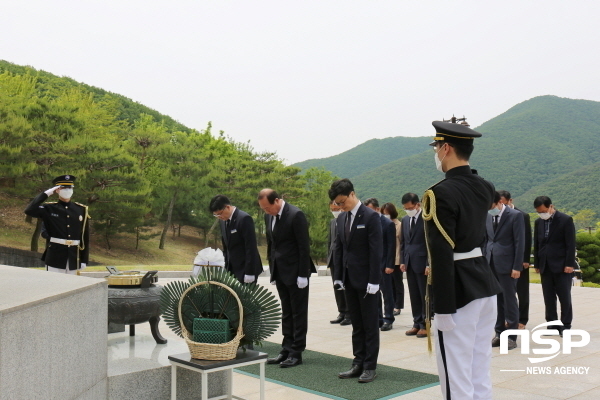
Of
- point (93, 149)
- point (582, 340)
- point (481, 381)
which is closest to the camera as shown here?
Result: point (481, 381)

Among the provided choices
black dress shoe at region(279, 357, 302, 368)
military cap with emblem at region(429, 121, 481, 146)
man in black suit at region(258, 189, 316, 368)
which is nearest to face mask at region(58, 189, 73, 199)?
man in black suit at region(258, 189, 316, 368)

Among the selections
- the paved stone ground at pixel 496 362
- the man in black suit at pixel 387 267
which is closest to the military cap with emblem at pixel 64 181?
the paved stone ground at pixel 496 362

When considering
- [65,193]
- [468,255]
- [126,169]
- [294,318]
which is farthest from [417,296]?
[126,169]

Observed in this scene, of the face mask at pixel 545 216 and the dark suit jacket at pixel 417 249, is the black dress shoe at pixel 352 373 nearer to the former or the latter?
the dark suit jacket at pixel 417 249

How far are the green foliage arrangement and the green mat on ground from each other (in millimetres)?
1048

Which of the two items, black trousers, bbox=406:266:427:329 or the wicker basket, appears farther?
black trousers, bbox=406:266:427:329

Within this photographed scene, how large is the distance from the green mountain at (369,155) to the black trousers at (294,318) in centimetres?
9761

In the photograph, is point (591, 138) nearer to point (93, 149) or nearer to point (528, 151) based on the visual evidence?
point (528, 151)

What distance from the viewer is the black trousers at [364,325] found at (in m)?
4.92

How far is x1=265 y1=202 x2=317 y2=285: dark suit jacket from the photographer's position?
5480 mm

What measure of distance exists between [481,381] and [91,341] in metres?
2.17

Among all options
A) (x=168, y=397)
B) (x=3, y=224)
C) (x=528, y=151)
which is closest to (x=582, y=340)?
(x=168, y=397)

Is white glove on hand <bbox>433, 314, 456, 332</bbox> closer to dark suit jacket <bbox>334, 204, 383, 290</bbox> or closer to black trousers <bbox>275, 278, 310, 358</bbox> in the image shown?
dark suit jacket <bbox>334, 204, 383, 290</bbox>

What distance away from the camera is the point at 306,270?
214 inches
